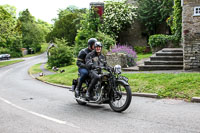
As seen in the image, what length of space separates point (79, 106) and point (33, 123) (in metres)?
2.08

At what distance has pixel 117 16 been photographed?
34219 mm

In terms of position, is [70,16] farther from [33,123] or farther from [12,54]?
[33,123]

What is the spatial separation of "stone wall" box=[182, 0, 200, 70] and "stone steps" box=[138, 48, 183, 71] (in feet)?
3.62

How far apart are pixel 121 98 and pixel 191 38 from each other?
831cm

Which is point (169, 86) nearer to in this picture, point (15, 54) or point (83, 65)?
point (83, 65)

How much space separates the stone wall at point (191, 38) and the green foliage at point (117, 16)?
1978 cm

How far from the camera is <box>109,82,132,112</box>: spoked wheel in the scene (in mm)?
6145

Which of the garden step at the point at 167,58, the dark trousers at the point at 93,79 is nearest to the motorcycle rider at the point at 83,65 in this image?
the dark trousers at the point at 93,79

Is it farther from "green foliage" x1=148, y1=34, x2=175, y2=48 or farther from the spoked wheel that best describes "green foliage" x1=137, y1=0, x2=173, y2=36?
the spoked wheel

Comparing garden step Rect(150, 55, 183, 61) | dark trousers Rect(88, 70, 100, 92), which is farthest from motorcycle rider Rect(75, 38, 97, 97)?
garden step Rect(150, 55, 183, 61)

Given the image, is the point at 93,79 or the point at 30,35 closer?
the point at 93,79

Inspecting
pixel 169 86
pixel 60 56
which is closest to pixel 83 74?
pixel 169 86

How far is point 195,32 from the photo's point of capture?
13.1 meters

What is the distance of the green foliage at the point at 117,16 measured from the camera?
3340cm
